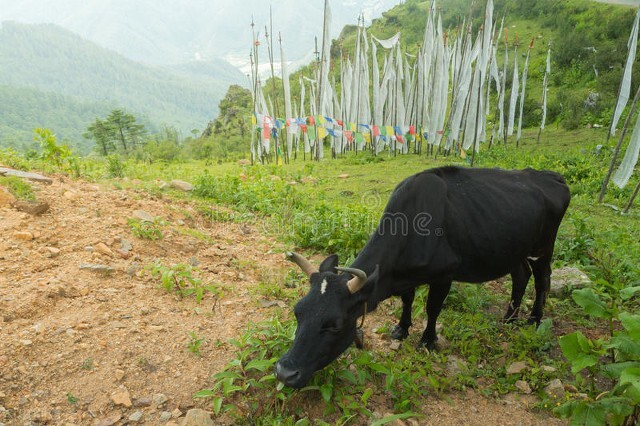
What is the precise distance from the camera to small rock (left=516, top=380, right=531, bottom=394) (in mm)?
3490

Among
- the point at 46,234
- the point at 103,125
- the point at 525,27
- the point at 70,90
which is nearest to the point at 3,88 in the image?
the point at 70,90

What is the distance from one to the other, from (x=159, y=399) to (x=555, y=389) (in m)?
3.26

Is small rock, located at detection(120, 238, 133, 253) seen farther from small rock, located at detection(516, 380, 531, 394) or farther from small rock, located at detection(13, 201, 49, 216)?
small rock, located at detection(516, 380, 531, 394)

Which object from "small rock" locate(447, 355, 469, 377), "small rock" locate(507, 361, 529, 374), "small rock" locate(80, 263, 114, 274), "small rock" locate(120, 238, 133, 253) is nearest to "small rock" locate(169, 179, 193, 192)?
"small rock" locate(120, 238, 133, 253)

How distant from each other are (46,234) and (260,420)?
403 centimetres

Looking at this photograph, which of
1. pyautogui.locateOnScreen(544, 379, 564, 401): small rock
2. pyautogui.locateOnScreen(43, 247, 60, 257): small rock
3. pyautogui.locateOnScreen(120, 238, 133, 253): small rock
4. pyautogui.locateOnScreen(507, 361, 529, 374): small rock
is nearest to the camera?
pyautogui.locateOnScreen(544, 379, 564, 401): small rock

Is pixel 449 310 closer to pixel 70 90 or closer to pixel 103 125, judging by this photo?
pixel 103 125

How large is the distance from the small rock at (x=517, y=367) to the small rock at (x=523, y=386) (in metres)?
0.12

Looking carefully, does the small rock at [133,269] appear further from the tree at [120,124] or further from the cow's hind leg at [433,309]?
the tree at [120,124]

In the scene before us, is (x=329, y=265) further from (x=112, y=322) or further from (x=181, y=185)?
(x=181, y=185)

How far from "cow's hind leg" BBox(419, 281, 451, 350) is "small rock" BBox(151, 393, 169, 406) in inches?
95.6

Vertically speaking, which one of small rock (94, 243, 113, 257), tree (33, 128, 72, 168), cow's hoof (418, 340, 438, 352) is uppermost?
tree (33, 128, 72, 168)

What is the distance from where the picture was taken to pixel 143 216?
6.27m

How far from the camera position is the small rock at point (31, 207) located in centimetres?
559
